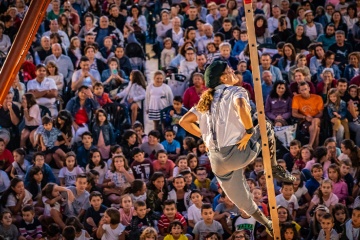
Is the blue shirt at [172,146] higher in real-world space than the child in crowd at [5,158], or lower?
lower

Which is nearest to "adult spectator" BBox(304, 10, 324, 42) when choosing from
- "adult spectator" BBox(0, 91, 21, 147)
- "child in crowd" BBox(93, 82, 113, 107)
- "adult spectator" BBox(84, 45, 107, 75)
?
"adult spectator" BBox(84, 45, 107, 75)

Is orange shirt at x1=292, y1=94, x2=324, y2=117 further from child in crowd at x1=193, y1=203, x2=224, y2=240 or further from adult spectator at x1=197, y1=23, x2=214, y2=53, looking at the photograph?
child in crowd at x1=193, y1=203, x2=224, y2=240

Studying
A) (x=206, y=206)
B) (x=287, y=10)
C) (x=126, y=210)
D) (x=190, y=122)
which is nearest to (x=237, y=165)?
(x=190, y=122)

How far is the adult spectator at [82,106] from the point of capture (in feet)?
45.1

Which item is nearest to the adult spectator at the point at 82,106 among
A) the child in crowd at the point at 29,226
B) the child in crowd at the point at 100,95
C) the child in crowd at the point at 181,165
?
the child in crowd at the point at 100,95

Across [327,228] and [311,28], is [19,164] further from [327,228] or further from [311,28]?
[311,28]

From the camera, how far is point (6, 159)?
13.1 m

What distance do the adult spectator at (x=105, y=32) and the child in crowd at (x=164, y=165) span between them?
3758mm

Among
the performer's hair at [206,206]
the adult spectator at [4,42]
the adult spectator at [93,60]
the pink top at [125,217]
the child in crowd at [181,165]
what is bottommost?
the pink top at [125,217]

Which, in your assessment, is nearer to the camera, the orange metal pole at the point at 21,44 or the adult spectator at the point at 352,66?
the orange metal pole at the point at 21,44

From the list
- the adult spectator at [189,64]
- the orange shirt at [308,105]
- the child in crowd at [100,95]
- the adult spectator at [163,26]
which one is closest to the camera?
the orange shirt at [308,105]

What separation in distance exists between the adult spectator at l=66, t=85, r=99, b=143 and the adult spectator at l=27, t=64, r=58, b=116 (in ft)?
1.03

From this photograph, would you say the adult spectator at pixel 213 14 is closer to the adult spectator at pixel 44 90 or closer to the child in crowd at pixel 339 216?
the adult spectator at pixel 44 90

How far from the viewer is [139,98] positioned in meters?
→ 14.3
